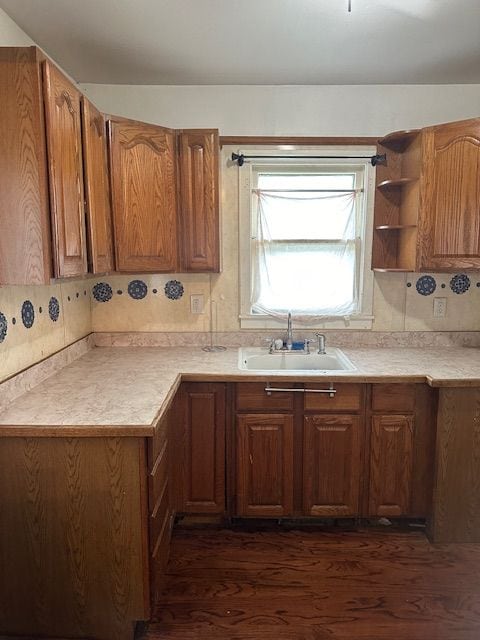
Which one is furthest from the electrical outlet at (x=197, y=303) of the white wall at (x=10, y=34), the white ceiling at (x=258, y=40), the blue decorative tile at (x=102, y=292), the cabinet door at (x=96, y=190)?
the white wall at (x=10, y=34)

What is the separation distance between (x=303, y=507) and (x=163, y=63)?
8.01 feet

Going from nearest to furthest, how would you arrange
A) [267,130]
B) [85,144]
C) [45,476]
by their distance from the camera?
[45,476]
[85,144]
[267,130]

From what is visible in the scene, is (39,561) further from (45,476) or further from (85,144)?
(85,144)

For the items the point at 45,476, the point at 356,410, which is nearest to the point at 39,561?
the point at 45,476

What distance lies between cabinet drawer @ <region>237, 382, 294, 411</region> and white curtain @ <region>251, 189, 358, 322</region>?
0.67 meters

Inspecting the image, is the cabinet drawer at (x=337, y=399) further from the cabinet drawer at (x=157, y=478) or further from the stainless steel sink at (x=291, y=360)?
the cabinet drawer at (x=157, y=478)

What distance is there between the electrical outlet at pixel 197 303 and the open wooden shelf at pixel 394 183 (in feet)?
4.13

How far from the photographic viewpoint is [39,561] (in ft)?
5.18

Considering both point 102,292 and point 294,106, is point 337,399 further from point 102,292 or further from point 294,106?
point 294,106

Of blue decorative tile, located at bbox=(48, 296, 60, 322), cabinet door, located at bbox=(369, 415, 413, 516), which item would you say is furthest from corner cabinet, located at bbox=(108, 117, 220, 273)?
cabinet door, located at bbox=(369, 415, 413, 516)

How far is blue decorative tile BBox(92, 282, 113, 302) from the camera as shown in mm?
2717

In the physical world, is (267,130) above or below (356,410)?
above

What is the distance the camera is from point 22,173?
1.47 metres

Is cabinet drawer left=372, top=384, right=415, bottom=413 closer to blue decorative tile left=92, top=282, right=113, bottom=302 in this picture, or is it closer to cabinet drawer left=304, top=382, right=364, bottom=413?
cabinet drawer left=304, top=382, right=364, bottom=413
